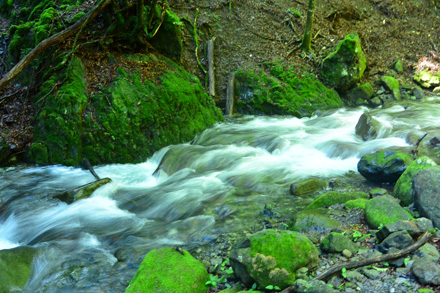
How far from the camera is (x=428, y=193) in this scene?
4.10m

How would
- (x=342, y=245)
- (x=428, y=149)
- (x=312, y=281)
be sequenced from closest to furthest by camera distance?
(x=312, y=281) → (x=342, y=245) → (x=428, y=149)

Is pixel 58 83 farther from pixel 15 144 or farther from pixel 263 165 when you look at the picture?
pixel 263 165

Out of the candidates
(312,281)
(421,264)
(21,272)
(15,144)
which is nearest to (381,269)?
(421,264)

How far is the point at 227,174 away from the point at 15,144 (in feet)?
15.0

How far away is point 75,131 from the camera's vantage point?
7.51m

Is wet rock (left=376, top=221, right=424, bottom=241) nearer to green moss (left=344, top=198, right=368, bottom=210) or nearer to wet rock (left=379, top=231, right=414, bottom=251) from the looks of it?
wet rock (left=379, top=231, right=414, bottom=251)

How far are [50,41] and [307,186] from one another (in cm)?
645

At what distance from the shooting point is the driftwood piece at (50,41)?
Result: 293 inches

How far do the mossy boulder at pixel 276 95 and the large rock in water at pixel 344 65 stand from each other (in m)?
0.77

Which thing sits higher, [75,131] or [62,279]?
[75,131]

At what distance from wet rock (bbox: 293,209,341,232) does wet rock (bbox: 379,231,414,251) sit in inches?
29.7

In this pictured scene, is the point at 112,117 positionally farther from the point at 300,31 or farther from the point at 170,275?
the point at 300,31

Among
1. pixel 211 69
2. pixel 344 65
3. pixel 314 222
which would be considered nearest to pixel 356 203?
pixel 314 222

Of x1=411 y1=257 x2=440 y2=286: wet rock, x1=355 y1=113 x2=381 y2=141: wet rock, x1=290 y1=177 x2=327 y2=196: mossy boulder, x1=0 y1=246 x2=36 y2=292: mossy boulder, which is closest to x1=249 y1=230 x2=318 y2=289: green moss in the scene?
x1=411 y1=257 x2=440 y2=286: wet rock
